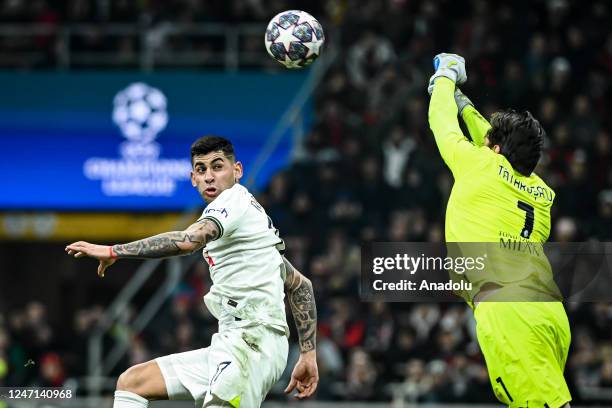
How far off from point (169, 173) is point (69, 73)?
2.41 m

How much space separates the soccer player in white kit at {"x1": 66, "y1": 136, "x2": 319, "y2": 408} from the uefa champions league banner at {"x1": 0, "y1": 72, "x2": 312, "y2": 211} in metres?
12.8

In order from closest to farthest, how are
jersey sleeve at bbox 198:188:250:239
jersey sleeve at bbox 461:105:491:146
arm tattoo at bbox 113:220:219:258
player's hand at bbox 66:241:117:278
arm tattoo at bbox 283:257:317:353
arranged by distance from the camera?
1. player's hand at bbox 66:241:117:278
2. arm tattoo at bbox 113:220:219:258
3. jersey sleeve at bbox 198:188:250:239
4. arm tattoo at bbox 283:257:317:353
5. jersey sleeve at bbox 461:105:491:146

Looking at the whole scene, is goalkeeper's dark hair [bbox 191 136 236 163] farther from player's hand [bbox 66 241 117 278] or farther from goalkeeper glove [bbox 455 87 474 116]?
goalkeeper glove [bbox 455 87 474 116]

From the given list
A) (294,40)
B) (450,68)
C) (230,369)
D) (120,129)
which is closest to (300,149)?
(120,129)

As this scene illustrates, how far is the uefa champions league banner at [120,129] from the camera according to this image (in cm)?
2058

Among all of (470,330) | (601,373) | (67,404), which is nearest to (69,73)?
(67,404)

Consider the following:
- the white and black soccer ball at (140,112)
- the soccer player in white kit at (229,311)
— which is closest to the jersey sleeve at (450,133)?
the soccer player in white kit at (229,311)

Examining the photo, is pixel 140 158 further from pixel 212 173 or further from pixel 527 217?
pixel 527 217

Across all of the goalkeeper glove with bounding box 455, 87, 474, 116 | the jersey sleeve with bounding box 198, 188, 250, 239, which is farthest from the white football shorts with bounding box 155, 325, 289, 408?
the goalkeeper glove with bounding box 455, 87, 474, 116

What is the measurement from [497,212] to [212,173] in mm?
1783

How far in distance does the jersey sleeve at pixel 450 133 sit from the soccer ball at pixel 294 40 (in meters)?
1.66

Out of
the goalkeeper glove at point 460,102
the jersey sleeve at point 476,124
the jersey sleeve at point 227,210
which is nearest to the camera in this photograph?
the jersey sleeve at point 227,210

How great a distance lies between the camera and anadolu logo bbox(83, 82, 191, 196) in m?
20.6

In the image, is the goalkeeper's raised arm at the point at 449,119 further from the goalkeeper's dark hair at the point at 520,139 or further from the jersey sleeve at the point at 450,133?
the goalkeeper's dark hair at the point at 520,139
